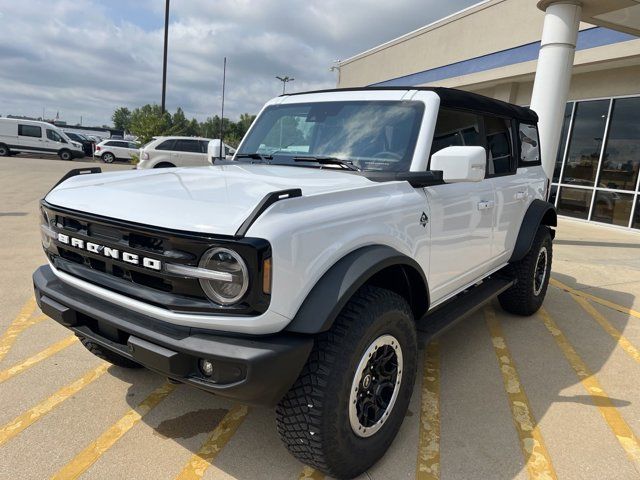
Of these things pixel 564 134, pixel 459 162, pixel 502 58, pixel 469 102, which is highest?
pixel 502 58

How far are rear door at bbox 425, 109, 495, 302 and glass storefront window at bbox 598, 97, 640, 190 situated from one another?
376 inches

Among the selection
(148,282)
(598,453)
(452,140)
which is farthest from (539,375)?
(148,282)

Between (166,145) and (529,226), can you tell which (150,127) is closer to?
(166,145)

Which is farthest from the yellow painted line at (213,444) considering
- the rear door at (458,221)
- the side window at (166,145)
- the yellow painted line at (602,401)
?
the side window at (166,145)

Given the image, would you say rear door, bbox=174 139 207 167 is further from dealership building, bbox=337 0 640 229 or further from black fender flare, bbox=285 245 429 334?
black fender flare, bbox=285 245 429 334

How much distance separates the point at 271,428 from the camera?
2.74 meters

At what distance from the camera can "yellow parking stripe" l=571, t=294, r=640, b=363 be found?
4076mm

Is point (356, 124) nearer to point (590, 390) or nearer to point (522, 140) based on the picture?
point (522, 140)

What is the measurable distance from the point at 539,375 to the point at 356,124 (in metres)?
2.30

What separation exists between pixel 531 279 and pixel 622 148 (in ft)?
29.3

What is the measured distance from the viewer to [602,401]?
3.21 meters

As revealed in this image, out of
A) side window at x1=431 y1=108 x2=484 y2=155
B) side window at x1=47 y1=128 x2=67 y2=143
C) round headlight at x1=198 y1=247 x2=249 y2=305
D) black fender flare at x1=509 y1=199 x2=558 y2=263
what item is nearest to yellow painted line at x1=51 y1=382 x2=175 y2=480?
round headlight at x1=198 y1=247 x2=249 y2=305

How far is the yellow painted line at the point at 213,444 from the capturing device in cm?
235

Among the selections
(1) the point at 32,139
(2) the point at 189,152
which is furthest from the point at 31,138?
(2) the point at 189,152
